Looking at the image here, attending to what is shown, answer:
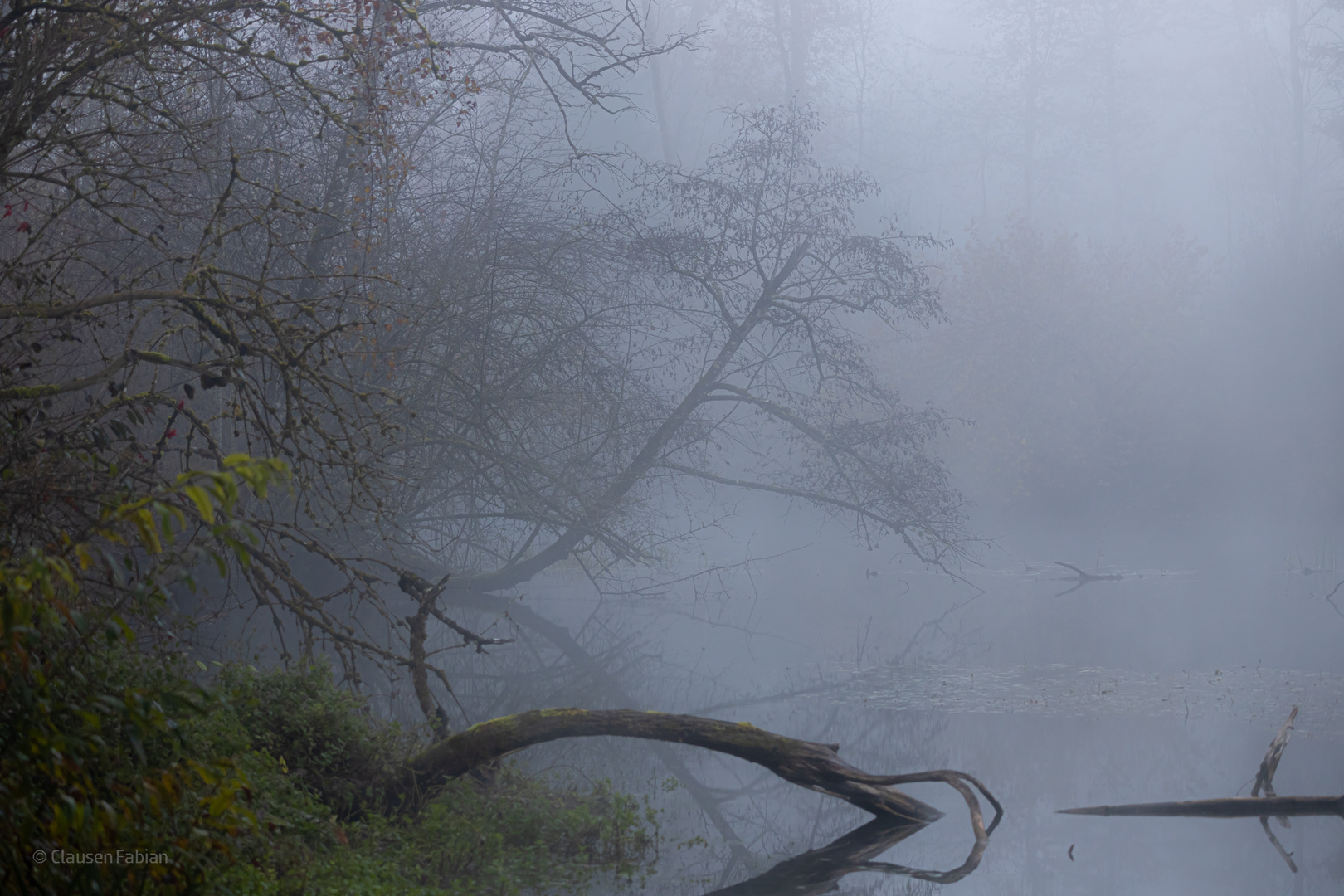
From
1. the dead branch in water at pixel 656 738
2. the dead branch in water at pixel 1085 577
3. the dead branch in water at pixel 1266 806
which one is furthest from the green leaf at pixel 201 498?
the dead branch in water at pixel 1085 577

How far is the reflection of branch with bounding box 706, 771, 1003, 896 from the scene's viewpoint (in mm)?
5379

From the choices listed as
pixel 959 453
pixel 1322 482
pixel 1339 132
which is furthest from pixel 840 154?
pixel 1322 482

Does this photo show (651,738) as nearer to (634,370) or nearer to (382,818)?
(382,818)

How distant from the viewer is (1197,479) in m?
25.0

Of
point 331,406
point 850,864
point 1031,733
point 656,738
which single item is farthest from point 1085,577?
point 331,406

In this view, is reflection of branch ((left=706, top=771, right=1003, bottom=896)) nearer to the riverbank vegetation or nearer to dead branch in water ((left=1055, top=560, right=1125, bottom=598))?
the riverbank vegetation

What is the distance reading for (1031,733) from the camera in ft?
26.9

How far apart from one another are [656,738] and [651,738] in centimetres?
8

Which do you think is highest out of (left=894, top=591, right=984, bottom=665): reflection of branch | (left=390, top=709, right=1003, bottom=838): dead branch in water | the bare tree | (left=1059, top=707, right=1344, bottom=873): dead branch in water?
the bare tree

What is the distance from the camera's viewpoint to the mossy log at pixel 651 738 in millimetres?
5430

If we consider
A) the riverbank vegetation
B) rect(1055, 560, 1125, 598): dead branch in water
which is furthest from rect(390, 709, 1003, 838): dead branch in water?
rect(1055, 560, 1125, 598): dead branch in water

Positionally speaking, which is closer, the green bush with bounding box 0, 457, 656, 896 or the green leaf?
the green leaf

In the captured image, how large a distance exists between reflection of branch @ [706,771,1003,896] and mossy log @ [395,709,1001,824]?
0.04m

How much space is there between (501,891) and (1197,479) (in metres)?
24.0
